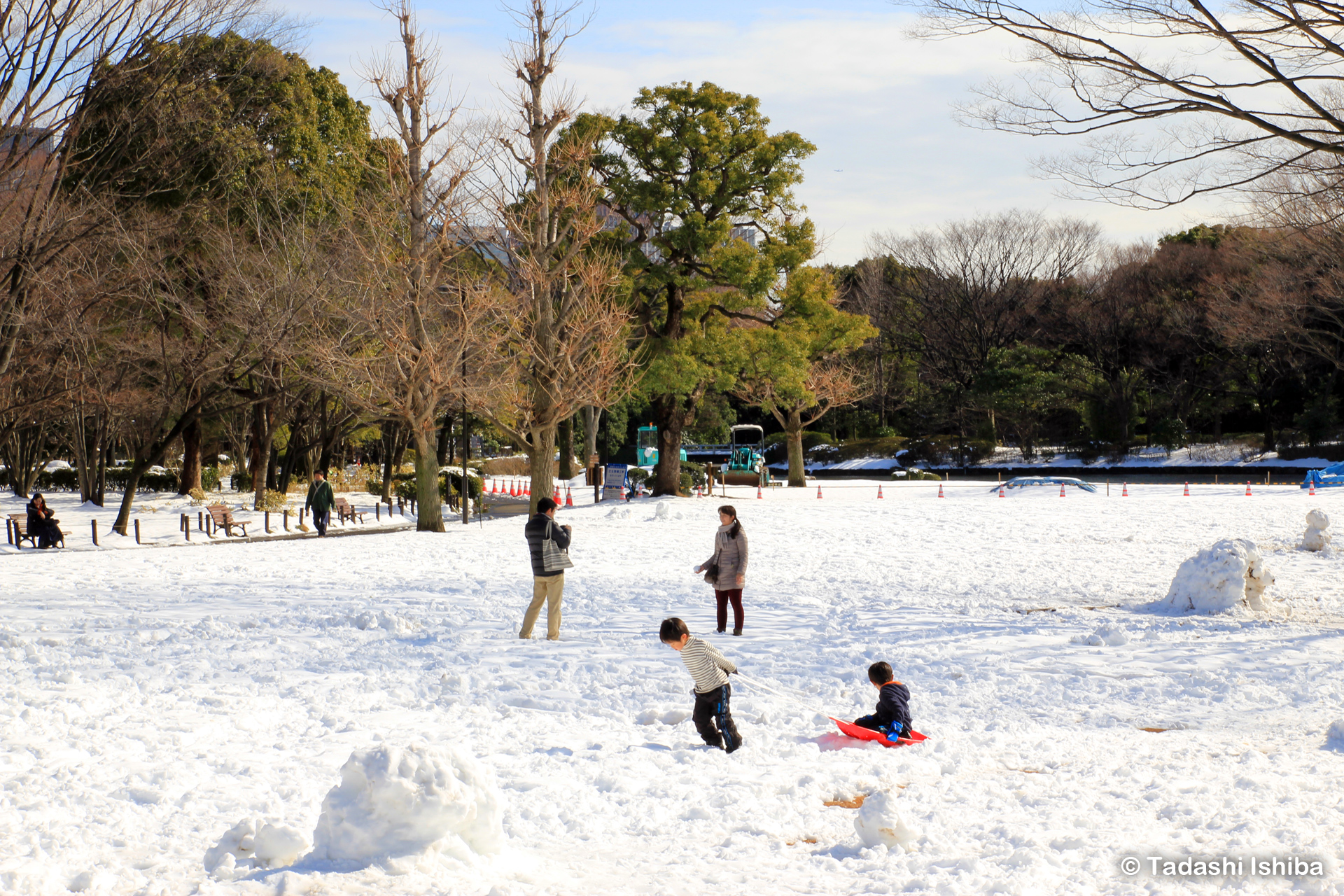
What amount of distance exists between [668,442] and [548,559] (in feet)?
77.1

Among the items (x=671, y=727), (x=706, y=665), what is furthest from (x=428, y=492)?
(x=706, y=665)

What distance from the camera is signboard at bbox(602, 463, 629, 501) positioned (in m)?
32.5

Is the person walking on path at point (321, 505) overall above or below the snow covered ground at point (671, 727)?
above

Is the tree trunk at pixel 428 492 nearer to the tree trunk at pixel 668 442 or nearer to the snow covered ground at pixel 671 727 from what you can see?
the snow covered ground at pixel 671 727

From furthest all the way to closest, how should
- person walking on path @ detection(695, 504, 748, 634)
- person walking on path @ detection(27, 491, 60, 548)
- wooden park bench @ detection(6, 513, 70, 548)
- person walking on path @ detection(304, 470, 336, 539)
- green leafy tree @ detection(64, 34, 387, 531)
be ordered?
green leafy tree @ detection(64, 34, 387, 531) → person walking on path @ detection(304, 470, 336, 539) → wooden park bench @ detection(6, 513, 70, 548) → person walking on path @ detection(27, 491, 60, 548) → person walking on path @ detection(695, 504, 748, 634)

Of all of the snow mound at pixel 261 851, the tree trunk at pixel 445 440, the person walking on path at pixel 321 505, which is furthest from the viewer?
the tree trunk at pixel 445 440

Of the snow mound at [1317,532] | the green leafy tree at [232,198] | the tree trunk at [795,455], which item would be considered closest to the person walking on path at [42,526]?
the green leafy tree at [232,198]

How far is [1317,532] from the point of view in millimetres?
17203

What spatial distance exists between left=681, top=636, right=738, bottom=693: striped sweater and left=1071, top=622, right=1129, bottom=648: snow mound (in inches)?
197

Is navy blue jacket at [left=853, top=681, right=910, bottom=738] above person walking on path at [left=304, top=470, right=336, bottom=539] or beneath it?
beneath

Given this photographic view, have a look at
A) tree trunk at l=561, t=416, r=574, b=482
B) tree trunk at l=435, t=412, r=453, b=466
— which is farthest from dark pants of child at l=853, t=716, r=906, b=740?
tree trunk at l=561, t=416, r=574, b=482

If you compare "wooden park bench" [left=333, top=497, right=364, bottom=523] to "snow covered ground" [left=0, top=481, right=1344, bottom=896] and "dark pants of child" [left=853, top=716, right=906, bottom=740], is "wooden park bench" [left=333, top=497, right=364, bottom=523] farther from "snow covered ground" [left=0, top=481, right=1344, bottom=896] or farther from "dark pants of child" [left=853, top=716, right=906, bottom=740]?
"dark pants of child" [left=853, top=716, right=906, bottom=740]

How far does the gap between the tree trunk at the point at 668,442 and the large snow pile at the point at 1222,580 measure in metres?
21.9

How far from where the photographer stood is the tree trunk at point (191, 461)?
33406 millimetres
